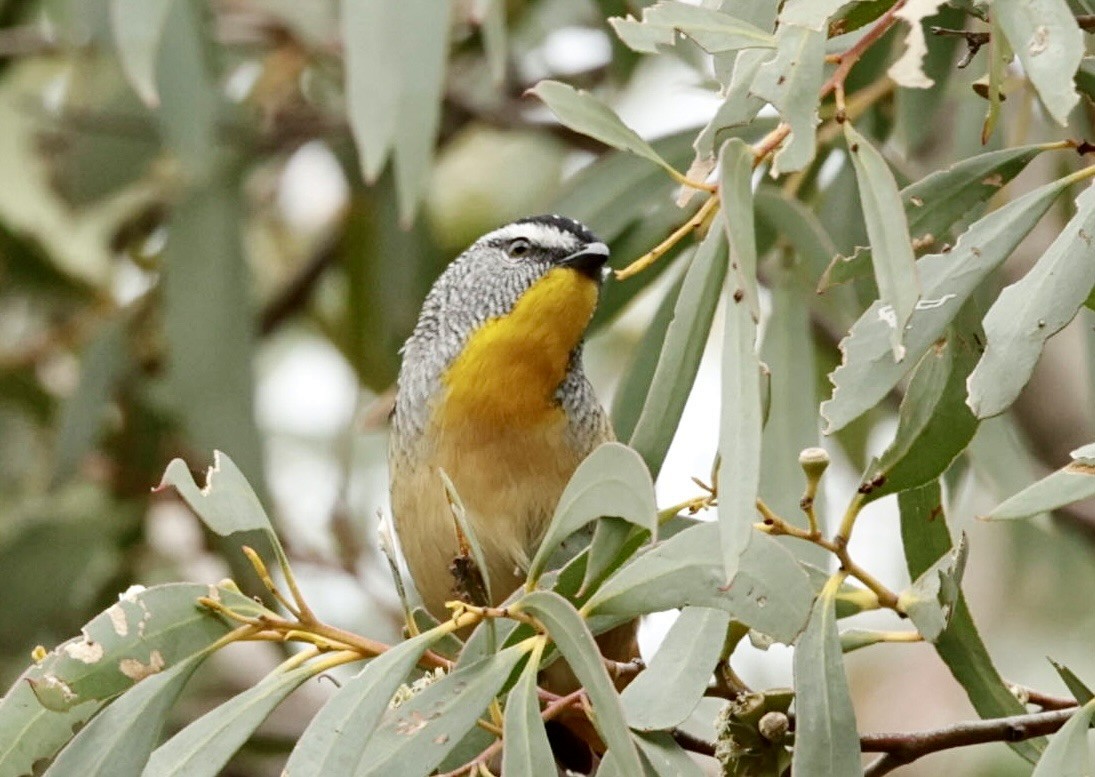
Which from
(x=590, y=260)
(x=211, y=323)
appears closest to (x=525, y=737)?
(x=590, y=260)

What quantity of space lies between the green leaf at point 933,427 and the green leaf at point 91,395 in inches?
109

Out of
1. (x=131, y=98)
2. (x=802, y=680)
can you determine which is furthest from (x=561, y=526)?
(x=131, y=98)

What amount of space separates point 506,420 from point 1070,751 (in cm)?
134

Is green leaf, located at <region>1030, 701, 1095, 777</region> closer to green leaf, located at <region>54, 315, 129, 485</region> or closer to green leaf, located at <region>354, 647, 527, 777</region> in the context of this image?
green leaf, located at <region>354, 647, 527, 777</region>

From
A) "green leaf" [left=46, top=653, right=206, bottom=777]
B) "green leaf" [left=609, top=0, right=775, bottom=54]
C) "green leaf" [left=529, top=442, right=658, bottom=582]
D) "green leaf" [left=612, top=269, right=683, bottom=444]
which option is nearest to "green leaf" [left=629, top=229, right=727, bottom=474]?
"green leaf" [left=529, top=442, right=658, bottom=582]

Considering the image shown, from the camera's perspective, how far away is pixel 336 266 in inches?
210

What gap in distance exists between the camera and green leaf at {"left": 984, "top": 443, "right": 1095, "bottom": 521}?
1.71 meters

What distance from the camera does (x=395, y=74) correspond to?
2.86 metres

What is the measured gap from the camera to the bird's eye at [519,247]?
10.3 feet

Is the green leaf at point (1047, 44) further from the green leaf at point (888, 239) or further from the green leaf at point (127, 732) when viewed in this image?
the green leaf at point (127, 732)

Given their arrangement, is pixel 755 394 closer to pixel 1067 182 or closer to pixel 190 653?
pixel 1067 182

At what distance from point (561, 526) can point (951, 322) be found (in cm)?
44

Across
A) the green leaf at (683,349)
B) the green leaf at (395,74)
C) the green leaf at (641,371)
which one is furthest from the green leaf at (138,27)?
the green leaf at (683,349)

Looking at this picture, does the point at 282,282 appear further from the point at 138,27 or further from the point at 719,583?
the point at 719,583
